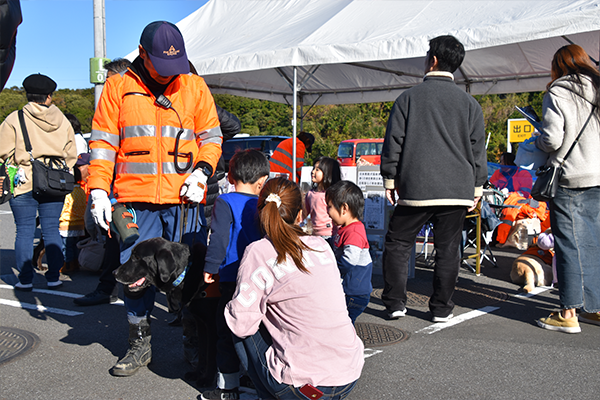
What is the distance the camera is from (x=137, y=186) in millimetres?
3057

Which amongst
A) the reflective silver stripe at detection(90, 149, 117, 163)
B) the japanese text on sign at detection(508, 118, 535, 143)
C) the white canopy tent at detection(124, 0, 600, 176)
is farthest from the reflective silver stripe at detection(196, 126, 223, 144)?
the japanese text on sign at detection(508, 118, 535, 143)

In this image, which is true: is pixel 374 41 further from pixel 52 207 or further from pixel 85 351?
pixel 85 351

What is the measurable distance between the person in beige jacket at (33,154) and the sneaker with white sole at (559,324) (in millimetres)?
4477

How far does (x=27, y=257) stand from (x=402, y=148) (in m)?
3.72

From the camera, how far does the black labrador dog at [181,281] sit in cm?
284

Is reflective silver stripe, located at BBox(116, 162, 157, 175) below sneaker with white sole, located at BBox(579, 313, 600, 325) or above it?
above

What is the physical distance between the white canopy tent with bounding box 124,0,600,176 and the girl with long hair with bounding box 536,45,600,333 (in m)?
1.13

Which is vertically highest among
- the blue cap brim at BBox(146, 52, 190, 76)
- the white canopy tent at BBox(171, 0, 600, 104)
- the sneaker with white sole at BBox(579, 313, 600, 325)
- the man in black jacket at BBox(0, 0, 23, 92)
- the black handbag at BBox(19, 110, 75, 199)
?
the white canopy tent at BBox(171, 0, 600, 104)

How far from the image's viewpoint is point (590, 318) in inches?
164

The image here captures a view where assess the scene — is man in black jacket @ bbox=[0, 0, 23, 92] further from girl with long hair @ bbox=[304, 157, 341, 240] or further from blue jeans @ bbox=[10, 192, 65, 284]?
girl with long hair @ bbox=[304, 157, 341, 240]

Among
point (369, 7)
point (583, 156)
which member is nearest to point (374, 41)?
point (369, 7)

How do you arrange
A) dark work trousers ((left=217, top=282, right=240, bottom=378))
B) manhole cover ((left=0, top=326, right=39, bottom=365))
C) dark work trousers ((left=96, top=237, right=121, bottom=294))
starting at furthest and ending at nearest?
1. dark work trousers ((left=96, top=237, right=121, bottom=294))
2. manhole cover ((left=0, top=326, right=39, bottom=365))
3. dark work trousers ((left=217, top=282, right=240, bottom=378))

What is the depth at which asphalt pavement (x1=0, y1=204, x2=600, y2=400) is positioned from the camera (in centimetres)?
293

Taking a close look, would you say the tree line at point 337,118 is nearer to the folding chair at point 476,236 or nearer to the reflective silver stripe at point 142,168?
the folding chair at point 476,236
